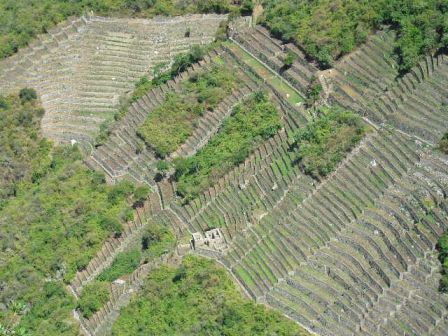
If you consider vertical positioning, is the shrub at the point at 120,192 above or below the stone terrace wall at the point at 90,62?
below

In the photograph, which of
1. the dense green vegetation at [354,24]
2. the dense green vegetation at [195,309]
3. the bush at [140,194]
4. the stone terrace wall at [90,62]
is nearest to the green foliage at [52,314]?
the dense green vegetation at [195,309]

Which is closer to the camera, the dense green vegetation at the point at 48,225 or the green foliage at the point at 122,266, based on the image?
the green foliage at the point at 122,266

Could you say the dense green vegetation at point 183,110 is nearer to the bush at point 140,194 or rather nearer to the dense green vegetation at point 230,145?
the dense green vegetation at point 230,145

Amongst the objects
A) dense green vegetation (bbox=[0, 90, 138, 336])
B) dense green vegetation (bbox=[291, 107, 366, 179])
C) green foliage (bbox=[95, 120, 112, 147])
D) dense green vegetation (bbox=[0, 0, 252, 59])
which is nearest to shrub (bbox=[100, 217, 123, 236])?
dense green vegetation (bbox=[0, 90, 138, 336])

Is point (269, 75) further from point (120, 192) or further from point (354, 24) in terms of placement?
point (120, 192)

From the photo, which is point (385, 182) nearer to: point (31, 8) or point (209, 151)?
point (209, 151)

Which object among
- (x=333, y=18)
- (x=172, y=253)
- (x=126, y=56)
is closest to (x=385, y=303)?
(x=172, y=253)

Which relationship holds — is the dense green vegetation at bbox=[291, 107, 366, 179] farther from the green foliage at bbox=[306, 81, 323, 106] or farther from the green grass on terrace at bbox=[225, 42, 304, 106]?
the green grass on terrace at bbox=[225, 42, 304, 106]
